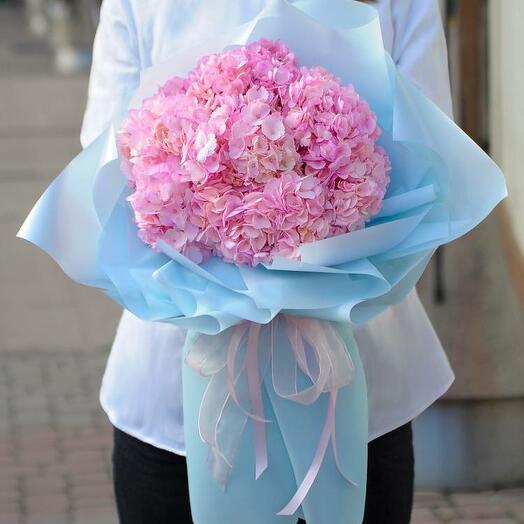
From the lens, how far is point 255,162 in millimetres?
1689

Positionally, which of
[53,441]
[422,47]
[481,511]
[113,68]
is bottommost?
[53,441]

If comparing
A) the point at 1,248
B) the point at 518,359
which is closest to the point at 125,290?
the point at 518,359

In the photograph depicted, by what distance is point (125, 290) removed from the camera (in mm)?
1783

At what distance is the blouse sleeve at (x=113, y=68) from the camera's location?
2064 millimetres

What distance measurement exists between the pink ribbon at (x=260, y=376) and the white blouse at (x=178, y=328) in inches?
10.1

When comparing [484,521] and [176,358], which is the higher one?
[176,358]

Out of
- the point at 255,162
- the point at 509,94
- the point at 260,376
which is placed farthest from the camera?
the point at 509,94

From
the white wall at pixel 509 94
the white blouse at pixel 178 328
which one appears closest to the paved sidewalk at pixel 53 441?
the white wall at pixel 509 94

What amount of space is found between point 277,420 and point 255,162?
419 mm

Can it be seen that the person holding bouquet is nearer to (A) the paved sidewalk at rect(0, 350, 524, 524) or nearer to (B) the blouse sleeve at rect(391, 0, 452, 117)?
(B) the blouse sleeve at rect(391, 0, 452, 117)

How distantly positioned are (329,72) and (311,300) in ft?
1.19

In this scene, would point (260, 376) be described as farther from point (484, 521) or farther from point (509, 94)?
point (484, 521)

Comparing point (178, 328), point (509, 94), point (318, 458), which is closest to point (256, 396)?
point (318, 458)

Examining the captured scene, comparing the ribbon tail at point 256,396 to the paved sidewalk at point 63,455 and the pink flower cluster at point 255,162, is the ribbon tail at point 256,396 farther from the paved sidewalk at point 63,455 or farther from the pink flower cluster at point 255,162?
the paved sidewalk at point 63,455
